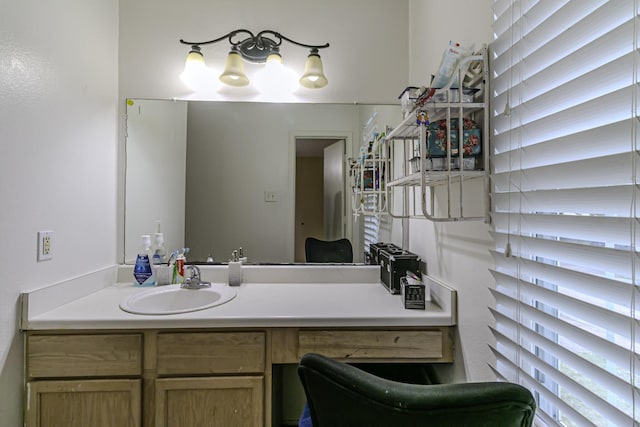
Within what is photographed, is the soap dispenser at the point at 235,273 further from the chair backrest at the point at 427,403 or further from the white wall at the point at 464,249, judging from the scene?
the chair backrest at the point at 427,403

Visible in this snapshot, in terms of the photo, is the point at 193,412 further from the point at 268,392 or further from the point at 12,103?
the point at 12,103

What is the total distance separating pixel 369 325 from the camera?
1.17m

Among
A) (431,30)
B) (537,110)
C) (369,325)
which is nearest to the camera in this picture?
(537,110)

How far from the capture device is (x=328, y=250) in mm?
1794

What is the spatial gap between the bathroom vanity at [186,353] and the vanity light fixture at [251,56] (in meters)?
1.20

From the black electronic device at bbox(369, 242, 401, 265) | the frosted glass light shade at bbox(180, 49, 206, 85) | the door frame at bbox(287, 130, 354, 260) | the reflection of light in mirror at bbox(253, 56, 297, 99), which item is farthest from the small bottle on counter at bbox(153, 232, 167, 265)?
the black electronic device at bbox(369, 242, 401, 265)

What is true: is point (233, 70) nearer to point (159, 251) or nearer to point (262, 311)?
point (159, 251)

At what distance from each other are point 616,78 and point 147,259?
183 centimetres

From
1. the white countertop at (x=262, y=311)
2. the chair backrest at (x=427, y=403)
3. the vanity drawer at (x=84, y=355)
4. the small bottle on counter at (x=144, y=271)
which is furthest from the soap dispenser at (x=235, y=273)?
the chair backrest at (x=427, y=403)

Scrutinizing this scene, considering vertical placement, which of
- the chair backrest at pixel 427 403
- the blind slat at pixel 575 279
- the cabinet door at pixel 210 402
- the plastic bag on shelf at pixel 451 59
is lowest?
the cabinet door at pixel 210 402

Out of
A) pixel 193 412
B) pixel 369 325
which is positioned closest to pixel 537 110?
pixel 369 325

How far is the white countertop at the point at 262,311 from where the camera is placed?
1135 millimetres

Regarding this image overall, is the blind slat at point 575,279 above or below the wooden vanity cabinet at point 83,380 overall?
above

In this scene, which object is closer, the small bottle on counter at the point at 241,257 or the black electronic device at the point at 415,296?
the black electronic device at the point at 415,296
